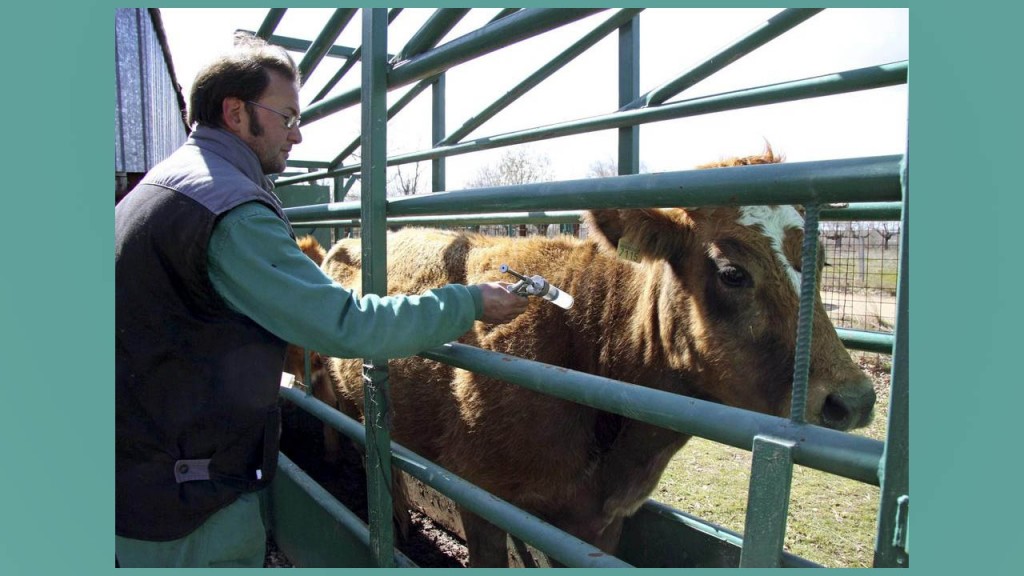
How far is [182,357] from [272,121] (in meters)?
0.77

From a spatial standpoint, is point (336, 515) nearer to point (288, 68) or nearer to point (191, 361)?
point (191, 361)

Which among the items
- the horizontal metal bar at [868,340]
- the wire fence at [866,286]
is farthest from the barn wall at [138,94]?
the wire fence at [866,286]

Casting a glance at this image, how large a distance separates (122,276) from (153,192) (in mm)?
232

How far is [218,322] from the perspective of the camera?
5.56 ft

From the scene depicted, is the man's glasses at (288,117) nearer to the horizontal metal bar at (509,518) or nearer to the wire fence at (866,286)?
the horizontal metal bar at (509,518)

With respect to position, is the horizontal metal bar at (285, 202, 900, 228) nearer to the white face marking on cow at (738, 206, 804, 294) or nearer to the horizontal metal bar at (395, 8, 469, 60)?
the white face marking on cow at (738, 206, 804, 294)

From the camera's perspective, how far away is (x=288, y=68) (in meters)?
1.98

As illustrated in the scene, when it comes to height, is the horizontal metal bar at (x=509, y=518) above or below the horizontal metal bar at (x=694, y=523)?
above

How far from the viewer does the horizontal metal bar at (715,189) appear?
1001 mm

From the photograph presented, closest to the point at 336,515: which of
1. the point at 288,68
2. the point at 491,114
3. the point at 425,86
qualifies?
the point at 288,68

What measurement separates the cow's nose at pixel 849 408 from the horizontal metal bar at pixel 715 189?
3.41 ft

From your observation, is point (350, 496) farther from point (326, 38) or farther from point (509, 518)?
point (509, 518)

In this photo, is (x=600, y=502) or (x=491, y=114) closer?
(x=600, y=502)

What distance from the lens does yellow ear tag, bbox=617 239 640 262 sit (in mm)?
2521
